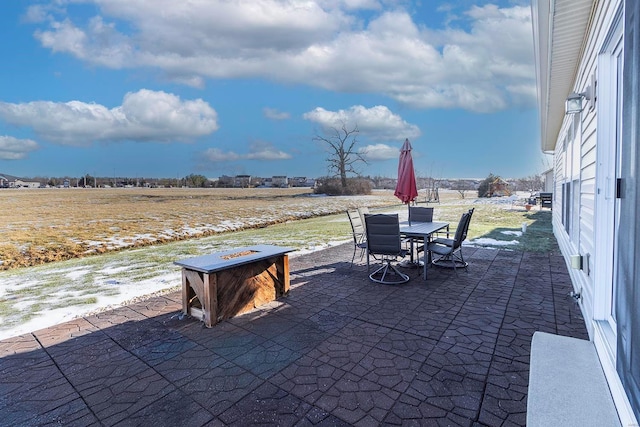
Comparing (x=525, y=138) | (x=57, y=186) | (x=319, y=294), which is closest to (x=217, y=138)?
(x=57, y=186)

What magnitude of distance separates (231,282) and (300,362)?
1.32 meters

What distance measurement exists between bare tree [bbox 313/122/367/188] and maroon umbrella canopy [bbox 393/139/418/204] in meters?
27.2

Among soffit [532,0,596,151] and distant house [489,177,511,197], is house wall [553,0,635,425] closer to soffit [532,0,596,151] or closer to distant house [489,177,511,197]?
soffit [532,0,596,151]

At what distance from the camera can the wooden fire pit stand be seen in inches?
130

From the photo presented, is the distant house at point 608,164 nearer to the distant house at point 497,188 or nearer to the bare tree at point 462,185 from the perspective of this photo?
the distant house at point 497,188

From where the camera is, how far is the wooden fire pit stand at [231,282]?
3.31m

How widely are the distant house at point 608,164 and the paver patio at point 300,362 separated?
0.58 metres

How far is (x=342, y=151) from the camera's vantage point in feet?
113

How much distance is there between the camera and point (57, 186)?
1619 inches

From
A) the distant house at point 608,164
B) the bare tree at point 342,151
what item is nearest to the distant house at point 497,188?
the bare tree at point 342,151

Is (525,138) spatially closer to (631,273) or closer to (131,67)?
(631,273)

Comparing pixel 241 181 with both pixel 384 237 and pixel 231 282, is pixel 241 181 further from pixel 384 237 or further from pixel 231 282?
pixel 231 282

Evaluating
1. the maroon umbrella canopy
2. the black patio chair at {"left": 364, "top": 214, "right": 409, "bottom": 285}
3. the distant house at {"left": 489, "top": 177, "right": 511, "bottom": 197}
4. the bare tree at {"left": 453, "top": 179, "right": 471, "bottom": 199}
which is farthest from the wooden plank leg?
the bare tree at {"left": 453, "top": 179, "right": 471, "bottom": 199}

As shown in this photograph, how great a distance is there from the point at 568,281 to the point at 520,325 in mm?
2137
